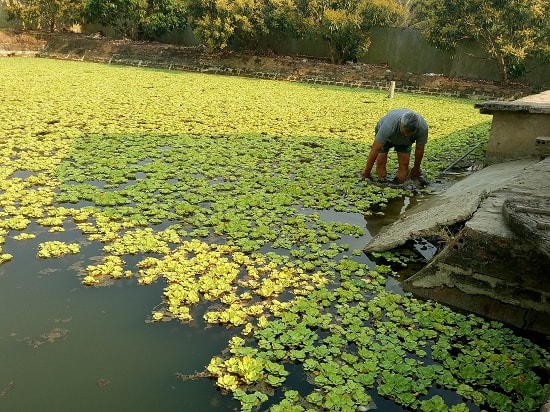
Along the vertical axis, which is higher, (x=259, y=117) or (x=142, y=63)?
(x=142, y=63)

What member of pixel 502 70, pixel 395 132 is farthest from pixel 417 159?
pixel 502 70

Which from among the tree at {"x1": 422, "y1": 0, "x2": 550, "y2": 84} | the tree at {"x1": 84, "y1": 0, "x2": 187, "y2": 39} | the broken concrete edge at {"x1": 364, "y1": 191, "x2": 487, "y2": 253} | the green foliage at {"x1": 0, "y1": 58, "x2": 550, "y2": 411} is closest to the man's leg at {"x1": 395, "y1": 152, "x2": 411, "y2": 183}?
the green foliage at {"x1": 0, "y1": 58, "x2": 550, "y2": 411}

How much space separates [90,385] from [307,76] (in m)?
16.6

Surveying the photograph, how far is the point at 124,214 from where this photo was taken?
15.8ft

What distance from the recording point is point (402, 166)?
615cm

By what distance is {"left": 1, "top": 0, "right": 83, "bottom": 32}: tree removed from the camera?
68.3 ft

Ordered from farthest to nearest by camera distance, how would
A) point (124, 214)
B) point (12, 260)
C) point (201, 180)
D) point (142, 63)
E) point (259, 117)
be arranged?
point (142, 63)
point (259, 117)
point (201, 180)
point (124, 214)
point (12, 260)

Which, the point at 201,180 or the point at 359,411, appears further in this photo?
the point at 201,180

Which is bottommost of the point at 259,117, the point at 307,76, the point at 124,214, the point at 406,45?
the point at 124,214

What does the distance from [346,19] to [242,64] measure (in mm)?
4455

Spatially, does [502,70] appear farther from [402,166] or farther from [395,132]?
[395,132]

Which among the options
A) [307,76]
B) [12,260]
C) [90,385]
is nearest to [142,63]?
[307,76]

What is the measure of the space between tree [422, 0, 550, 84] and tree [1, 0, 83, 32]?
1520 centimetres

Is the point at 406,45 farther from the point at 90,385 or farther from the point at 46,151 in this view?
the point at 90,385
